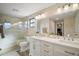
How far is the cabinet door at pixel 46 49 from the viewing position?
1662mm

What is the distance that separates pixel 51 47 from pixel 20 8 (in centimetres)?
89

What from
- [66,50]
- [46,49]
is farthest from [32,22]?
[66,50]

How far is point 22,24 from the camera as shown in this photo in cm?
177

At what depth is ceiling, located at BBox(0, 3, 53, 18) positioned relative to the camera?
5.46 feet

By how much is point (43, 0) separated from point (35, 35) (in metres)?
0.66

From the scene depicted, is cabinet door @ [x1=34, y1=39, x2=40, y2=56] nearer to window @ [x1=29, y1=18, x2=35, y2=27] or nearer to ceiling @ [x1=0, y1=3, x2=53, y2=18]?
window @ [x1=29, y1=18, x2=35, y2=27]

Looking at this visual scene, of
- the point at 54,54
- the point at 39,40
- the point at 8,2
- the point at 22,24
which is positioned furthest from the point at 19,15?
the point at 54,54

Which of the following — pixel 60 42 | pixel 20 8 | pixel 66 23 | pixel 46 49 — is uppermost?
pixel 20 8

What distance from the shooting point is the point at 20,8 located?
5.55 feet

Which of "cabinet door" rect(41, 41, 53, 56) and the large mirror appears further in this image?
"cabinet door" rect(41, 41, 53, 56)

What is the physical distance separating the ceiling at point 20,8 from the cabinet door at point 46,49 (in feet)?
2.08

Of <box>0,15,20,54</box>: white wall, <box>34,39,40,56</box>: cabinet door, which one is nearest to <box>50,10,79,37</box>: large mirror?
<box>34,39,40,56</box>: cabinet door

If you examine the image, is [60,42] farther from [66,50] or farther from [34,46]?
[34,46]

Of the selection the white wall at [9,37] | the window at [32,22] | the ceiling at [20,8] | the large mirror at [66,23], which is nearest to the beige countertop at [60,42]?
the large mirror at [66,23]
